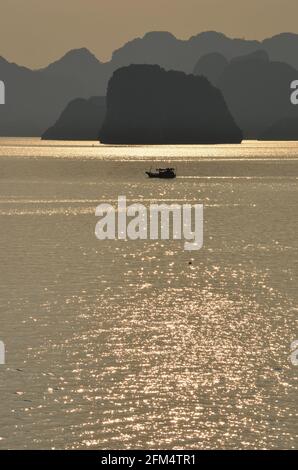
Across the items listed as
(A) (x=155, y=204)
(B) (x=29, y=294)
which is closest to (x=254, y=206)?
(A) (x=155, y=204)

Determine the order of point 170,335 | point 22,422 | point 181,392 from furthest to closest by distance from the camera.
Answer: point 170,335 → point 181,392 → point 22,422

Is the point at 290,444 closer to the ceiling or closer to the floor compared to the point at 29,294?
closer to the floor

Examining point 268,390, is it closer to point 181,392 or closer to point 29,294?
point 181,392

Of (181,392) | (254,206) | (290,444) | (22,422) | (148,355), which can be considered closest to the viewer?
(290,444)
